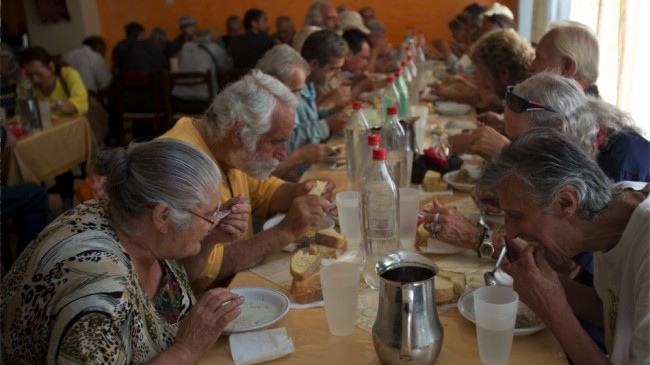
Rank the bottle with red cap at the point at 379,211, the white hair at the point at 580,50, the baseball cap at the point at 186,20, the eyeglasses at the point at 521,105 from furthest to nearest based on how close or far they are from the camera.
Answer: the baseball cap at the point at 186,20, the white hair at the point at 580,50, the eyeglasses at the point at 521,105, the bottle with red cap at the point at 379,211

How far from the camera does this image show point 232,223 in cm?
180

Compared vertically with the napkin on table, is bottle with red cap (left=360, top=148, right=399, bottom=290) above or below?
above

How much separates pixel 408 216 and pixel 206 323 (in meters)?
0.77

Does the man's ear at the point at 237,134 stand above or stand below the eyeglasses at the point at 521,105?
below

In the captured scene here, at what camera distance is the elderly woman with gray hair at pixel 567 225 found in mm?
1315

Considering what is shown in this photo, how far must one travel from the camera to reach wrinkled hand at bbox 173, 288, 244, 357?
135cm

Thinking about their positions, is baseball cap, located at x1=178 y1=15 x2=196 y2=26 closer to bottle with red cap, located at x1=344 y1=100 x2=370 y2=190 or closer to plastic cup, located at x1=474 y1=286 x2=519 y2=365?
bottle with red cap, located at x1=344 y1=100 x2=370 y2=190

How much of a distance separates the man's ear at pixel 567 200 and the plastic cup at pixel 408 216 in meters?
0.58

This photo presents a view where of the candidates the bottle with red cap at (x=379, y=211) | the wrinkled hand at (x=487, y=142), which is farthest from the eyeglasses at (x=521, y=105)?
the bottle with red cap at (x=379, y=211)

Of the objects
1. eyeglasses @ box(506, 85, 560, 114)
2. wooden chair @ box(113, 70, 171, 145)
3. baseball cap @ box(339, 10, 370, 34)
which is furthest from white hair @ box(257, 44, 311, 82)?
baseball cap @ box(339, 10, 370, 34)

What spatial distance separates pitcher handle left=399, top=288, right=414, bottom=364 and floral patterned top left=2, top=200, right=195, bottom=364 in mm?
560

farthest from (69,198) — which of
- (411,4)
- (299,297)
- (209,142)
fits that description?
(411,4)

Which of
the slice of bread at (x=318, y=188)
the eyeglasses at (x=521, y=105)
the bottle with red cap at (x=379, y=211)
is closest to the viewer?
the bottle with red cap at (x=379, y=211)

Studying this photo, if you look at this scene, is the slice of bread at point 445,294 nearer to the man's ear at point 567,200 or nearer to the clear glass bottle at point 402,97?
the man's ear at point 567,200
